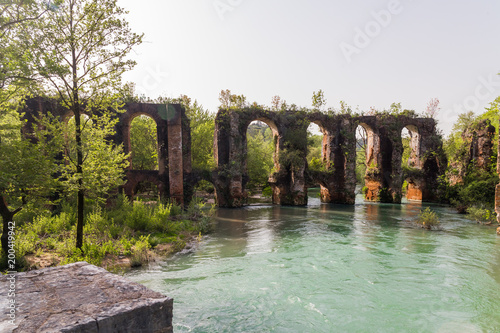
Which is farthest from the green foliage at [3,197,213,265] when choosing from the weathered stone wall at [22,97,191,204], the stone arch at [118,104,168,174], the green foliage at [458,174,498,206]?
the green foliage at [458,174,498,206]

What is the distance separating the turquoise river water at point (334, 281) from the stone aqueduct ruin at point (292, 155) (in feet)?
24.6

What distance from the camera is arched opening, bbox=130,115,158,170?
26266 mm

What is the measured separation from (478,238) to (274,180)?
42.0 feet

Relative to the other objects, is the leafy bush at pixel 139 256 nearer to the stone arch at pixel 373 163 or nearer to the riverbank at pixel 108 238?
the riverbank at pixel 108 238

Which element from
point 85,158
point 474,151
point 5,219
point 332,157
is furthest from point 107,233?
point 474,151

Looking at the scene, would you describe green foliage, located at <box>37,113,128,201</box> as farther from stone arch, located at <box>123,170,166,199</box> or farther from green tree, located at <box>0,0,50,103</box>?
stone arch, located at <box>123,170,166,199</box>

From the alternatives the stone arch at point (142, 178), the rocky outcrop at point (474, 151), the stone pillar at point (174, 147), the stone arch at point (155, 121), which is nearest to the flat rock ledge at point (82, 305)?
the stone pillar at point (174, 147)

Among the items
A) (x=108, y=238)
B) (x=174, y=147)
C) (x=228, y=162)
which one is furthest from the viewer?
(x=228, y=162)

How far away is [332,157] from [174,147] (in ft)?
41.1

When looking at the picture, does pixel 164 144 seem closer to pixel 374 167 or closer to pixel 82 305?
pixel 82 305

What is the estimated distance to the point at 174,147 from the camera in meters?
17.7

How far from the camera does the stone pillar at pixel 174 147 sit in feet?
57.8

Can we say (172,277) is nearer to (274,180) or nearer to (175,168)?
(175,168)

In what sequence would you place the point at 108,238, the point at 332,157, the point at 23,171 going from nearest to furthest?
the point at 23,171
the point at 108,238
the point at 332,157
